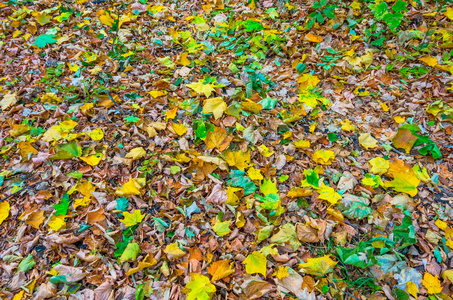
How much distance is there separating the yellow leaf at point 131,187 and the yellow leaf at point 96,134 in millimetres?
603

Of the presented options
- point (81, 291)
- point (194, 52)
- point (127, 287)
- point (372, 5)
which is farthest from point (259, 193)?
point (372, 5)

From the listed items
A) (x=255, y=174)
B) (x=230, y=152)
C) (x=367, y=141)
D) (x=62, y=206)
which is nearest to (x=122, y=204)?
(x=62, y=206)

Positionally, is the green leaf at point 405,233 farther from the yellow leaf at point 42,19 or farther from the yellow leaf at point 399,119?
the yellow leaf at point 42,19

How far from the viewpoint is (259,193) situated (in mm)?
2121

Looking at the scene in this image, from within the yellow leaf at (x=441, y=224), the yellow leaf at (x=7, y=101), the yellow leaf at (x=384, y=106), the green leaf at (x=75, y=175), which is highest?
the yellow leaf at (x=384, y=106)

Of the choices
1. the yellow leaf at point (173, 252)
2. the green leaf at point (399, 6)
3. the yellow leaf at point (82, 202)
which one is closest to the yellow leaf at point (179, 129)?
the yellow leaf at point (82, 202)

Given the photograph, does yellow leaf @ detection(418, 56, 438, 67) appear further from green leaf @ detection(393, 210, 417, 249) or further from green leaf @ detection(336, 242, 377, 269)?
green leaf @ detection(336, 242, 377, 269)

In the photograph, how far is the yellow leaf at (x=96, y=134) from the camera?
2.40 meters

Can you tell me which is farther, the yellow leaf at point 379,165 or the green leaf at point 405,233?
the yellow leaf at point 379,165

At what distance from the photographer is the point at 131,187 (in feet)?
6.83

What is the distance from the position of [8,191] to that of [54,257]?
77 cm

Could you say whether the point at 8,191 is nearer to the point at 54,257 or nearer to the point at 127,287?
the point at 54,257

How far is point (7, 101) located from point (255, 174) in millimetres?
2693

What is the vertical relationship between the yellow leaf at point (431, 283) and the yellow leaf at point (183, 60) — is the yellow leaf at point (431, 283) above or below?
below
